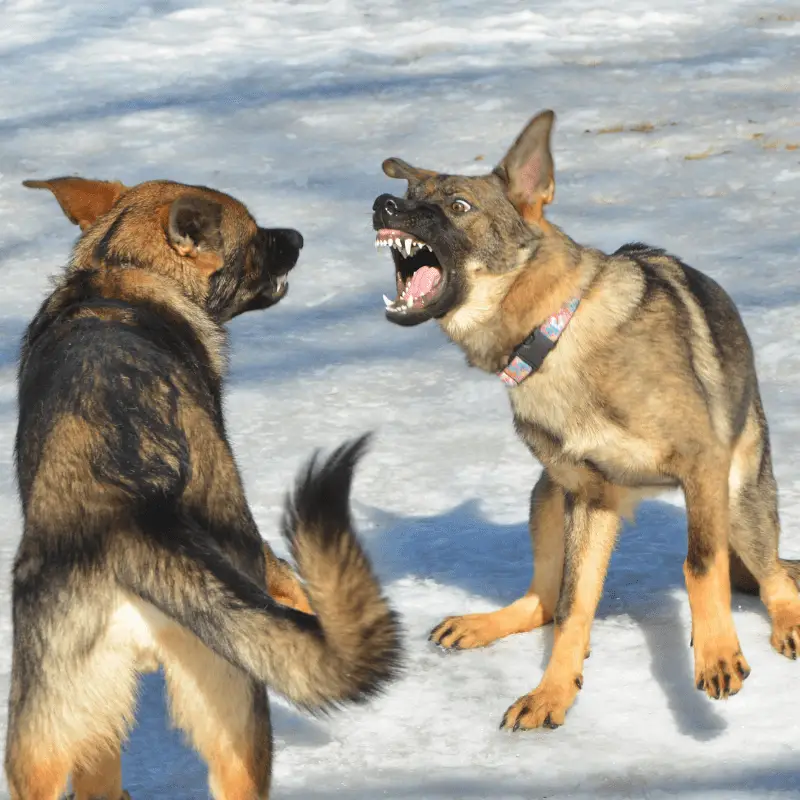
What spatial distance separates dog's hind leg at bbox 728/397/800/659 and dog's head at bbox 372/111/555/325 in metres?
1.00

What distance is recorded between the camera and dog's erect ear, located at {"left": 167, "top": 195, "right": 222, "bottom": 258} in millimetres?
3930

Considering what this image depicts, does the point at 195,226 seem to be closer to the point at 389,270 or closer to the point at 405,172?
the point at 405,172

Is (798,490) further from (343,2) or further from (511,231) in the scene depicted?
(343,2)

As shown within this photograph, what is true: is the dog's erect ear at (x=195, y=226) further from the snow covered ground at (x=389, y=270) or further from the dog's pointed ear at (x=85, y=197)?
the snow covered ground at (x=389, y=270)

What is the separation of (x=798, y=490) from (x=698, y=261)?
8.29ft

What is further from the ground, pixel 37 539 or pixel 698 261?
pixel 37 539

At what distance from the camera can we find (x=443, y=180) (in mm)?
4340

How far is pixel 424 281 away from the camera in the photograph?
4230 mm

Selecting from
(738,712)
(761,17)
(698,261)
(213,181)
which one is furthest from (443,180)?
(761,17)

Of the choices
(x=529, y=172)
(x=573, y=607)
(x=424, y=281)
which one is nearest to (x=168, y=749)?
(x=573, y=607)

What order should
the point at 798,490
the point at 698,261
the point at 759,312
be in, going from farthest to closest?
the point at 698,261
the point at 759,312
the point at 798,490

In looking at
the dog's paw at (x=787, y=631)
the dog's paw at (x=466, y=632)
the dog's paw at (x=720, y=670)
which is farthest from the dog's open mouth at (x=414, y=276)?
the dog's paw at (x=787, y=631)

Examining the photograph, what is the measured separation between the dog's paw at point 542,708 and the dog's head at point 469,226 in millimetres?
1188

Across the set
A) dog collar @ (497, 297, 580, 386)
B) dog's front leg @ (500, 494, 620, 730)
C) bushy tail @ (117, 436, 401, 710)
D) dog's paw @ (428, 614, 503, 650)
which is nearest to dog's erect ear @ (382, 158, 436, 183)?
dog collar @ (497, 297, 580, 386)
